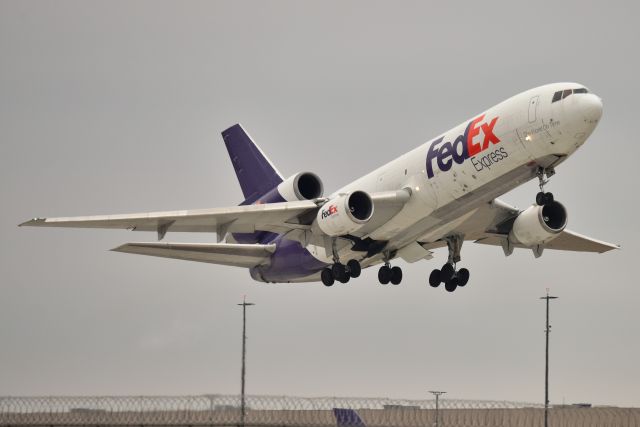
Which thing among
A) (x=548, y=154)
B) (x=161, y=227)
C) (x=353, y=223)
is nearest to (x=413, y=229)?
(x=353, y=223)

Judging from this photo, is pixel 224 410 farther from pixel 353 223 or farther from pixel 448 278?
pixel 448 278

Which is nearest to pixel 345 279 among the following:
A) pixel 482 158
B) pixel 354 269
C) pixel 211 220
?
pixel 354 269

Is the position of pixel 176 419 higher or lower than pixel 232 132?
lower

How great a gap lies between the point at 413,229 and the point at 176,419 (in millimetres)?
15679

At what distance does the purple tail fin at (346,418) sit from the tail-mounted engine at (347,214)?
9.73 metres

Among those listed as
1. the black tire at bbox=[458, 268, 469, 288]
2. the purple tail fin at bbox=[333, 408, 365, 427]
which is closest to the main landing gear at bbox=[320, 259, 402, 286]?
the black tire at bbox=[458, 268, 469, 288]

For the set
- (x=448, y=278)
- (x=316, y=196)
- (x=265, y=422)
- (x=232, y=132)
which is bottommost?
(x=265, y=422)

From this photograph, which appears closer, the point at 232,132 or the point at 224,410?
the point at 224,410

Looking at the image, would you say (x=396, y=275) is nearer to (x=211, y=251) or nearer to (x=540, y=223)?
(x=540, y=223)

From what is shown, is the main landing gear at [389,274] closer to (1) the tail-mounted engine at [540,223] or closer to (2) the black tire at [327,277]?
(2) the black tire at [327,277]

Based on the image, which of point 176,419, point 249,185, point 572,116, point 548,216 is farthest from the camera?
point 249,185

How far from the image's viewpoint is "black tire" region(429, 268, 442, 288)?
45.6 m

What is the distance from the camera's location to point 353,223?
39.8 meters

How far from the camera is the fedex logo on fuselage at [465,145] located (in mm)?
37531
